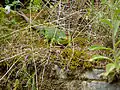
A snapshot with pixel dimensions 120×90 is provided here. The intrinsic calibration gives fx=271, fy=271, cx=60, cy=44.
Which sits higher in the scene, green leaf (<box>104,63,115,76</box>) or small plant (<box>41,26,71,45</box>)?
small plant (<box>41,26,71,45</box>)

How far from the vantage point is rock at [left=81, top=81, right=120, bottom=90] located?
129cm

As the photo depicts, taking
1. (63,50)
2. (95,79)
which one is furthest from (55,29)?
(95,79)

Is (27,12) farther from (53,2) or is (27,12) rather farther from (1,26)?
(1,26)

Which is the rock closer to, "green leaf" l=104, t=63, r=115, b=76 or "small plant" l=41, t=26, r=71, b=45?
"green leaf" l=104, t=63, r=115, b=76

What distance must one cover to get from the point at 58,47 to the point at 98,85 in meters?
0.32

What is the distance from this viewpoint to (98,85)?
4.31 feet

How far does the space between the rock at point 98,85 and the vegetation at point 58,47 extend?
1.3 inches

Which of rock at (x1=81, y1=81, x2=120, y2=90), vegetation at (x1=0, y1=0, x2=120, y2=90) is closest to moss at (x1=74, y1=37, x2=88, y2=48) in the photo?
vegetation at (x1=0, y1=0, x2=120, y2=90)

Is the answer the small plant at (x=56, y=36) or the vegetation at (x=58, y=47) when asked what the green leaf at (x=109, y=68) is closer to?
the vegetation at (x=58, y=47)

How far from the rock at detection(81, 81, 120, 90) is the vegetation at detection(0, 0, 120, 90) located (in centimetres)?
3

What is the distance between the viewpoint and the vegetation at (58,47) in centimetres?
134

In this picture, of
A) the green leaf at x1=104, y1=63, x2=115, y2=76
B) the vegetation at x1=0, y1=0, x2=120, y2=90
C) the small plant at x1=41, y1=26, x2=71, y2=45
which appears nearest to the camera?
the green leaf at x1=104, y1=63, x2=115, y2=76

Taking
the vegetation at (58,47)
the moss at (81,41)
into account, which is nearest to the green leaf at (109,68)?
the vegetation at (58,47)

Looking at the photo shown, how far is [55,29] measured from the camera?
1596 mm
